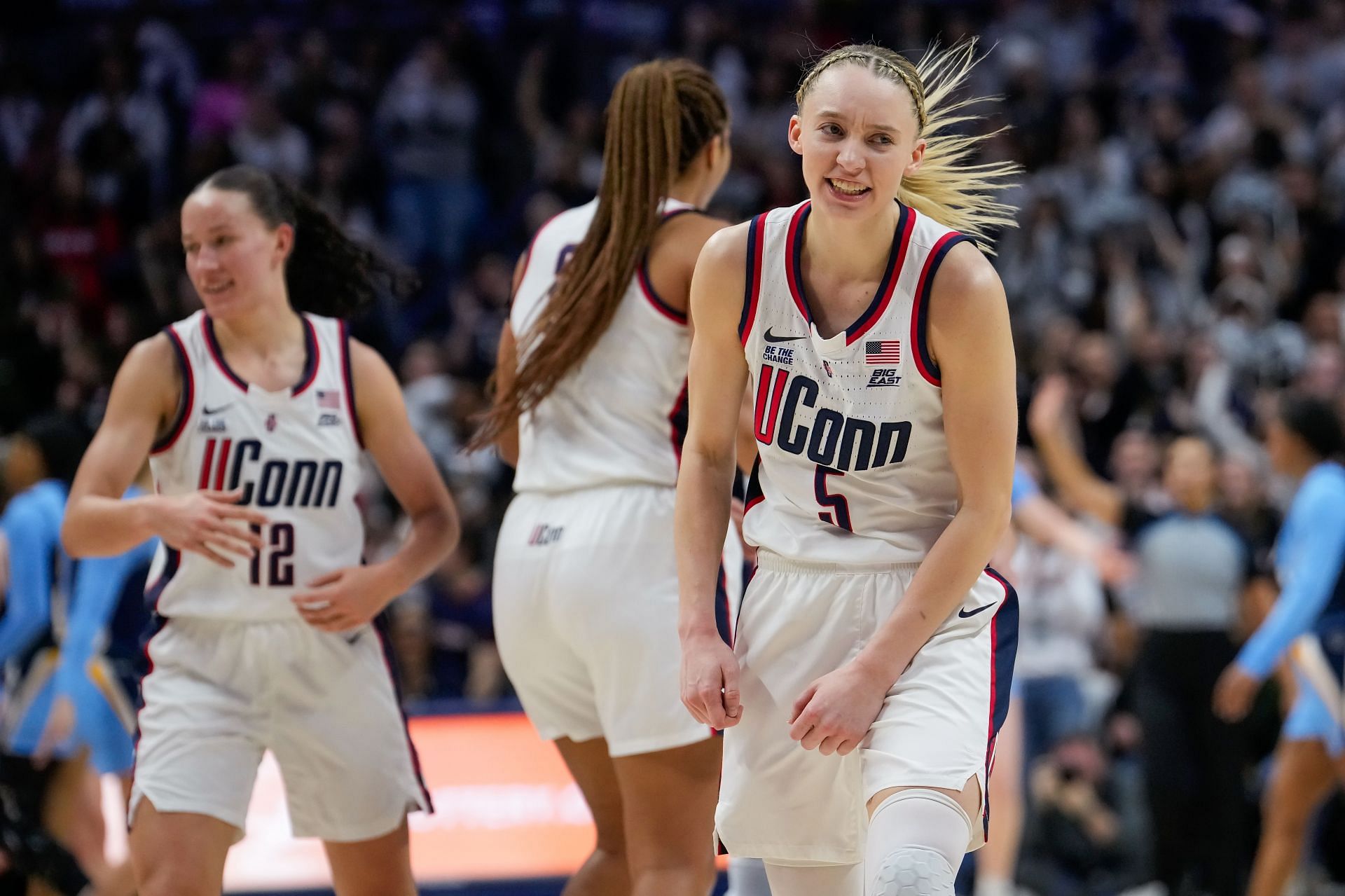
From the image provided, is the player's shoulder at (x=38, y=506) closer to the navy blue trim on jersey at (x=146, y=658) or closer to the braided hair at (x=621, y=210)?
the navy blue trim on jersey at (x=146, y=658)

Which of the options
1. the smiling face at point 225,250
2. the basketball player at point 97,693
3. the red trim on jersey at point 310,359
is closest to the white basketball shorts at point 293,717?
the red trim on jersey at point 310,359

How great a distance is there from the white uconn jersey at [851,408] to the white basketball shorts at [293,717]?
1283 mm

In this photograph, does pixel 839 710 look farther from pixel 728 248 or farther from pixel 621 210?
pixel 621 210

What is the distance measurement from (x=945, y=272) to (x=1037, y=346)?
8.87 meters

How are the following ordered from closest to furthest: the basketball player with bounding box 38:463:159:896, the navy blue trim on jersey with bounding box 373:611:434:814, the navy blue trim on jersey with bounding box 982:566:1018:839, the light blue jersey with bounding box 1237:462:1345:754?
the navy blue trim on jersey with bounding box 982:566:1018:839 → the navy blue trim on jersey with bounding box 373:611:434:814 → the basketball player with bounding box 38:463:159:896 → the light blue jersey with bounding box 1237:462:1345:754

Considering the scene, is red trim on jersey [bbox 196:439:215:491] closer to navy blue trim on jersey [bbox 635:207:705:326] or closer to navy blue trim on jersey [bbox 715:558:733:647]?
navy blue trim on jersey [bbox 635:207:705:326]

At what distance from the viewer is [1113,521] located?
356 inches

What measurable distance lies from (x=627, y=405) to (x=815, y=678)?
107 cm

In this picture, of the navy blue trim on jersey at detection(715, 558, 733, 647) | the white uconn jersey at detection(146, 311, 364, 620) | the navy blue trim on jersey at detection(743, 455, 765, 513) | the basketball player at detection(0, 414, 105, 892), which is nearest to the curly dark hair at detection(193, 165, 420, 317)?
the white uconn jersey at detection(146, 311, 364, 620)

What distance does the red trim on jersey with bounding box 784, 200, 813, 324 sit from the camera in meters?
3.25

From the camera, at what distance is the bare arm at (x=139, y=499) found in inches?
150

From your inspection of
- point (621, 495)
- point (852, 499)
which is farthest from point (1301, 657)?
point (852, 499)

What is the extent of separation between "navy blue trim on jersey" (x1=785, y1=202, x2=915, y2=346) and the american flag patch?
31 millimetres

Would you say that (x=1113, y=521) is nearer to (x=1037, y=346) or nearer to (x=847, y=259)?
(x=1037, y=346)
